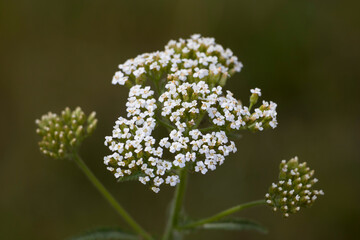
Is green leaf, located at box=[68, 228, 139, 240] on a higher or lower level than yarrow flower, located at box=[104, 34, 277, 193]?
lower

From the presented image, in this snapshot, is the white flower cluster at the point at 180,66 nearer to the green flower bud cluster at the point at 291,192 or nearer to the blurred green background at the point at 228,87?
the green flower bud cluster at the point at 291,192

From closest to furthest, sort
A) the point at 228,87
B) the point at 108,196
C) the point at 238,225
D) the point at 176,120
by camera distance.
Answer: the point at 176,120
the point at 238,225
the point at 108,196
the point at 228,87

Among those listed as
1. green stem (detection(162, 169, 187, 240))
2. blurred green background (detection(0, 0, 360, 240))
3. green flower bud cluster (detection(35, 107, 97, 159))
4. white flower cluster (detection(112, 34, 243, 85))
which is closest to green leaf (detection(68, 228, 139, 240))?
green stem (detection(162, 169, 187, 240))

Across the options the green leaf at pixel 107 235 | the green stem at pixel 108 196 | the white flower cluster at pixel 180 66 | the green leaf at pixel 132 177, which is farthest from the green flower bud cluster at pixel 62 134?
the green leaf at pixel 132 177

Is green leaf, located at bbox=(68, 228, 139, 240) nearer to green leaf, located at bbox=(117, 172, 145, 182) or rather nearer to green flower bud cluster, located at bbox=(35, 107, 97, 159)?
green flower bud cluster, located at bbox=(35, 107, 97, 159)

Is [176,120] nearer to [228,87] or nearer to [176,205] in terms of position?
[176,205]

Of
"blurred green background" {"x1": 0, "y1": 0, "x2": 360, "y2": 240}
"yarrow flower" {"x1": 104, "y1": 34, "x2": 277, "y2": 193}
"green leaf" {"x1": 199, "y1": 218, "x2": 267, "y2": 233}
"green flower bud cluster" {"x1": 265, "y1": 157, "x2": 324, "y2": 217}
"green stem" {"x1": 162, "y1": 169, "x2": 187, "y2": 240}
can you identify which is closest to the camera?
"yarrow flower" {"x1": 104, "y1": 34, "x2": 277, "y2": 193}

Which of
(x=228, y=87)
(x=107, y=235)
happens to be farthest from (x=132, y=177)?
(x=228, y=87)
